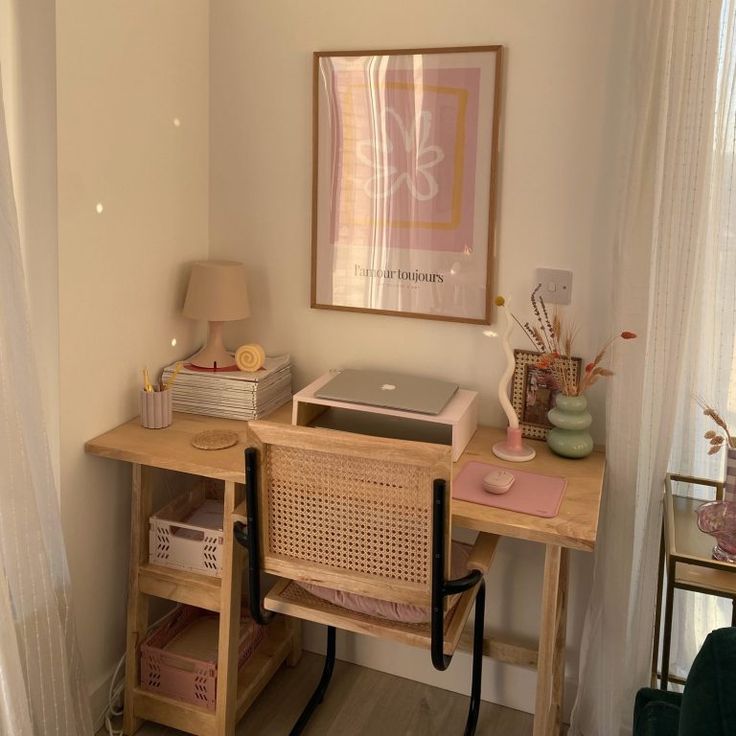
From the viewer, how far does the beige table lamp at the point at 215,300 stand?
2.31 metres

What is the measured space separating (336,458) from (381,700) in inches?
42.1

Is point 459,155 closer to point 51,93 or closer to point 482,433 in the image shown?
point 482,433

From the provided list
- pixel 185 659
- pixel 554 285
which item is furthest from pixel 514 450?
pixel 185 659

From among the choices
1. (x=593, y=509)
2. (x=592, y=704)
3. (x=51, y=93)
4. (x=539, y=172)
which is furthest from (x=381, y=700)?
(x=51, y=93)

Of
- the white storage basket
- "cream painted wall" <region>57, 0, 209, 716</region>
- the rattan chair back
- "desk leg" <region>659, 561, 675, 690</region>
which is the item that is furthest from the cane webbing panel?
"cream painted wall" <region>57, 0, 209, 716</region>

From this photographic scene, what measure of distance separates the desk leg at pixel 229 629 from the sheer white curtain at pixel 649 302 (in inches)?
35.1

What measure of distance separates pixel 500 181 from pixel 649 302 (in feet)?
1.66

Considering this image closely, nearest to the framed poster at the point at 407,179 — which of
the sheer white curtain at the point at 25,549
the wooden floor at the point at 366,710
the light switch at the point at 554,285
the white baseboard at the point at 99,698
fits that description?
the light switch at the point at 554,285

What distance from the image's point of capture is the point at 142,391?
7.32 ft

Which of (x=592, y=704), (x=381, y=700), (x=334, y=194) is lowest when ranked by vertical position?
(x=381, y=700)

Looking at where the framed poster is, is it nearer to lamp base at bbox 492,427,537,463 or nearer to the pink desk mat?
lamp base at bbox 492,427,537,463

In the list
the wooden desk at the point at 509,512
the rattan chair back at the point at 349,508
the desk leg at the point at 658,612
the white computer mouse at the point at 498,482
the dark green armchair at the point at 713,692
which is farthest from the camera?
the desk leg at the point at 658,612

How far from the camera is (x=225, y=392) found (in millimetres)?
2314

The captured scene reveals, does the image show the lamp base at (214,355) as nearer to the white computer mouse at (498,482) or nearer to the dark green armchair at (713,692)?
the white computer mouse at (498,482)
